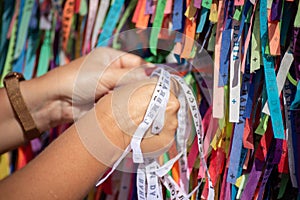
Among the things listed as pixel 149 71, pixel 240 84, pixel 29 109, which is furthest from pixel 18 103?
pixel 240 84

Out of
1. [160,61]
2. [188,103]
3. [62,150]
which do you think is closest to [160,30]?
[160,61]

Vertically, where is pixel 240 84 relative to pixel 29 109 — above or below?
above

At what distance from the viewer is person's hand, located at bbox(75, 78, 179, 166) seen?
63 centimetres

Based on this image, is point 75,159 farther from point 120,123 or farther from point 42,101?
point 42,101

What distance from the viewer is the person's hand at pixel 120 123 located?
2.06 feet

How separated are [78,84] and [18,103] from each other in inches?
4.9

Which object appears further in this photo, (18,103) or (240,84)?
(18,103)

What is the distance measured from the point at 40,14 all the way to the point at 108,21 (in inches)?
9.1

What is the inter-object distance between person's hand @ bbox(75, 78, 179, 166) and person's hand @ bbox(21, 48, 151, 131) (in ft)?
0.46

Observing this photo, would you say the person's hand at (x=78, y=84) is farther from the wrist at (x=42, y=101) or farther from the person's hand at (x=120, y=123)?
the person's hand at (x=120, y=123)

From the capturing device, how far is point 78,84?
2.65 ft

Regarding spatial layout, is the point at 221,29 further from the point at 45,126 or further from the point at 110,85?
the point at 45,126

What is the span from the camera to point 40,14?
1039mm

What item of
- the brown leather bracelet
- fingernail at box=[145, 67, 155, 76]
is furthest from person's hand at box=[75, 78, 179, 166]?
the brown leather bracelet
